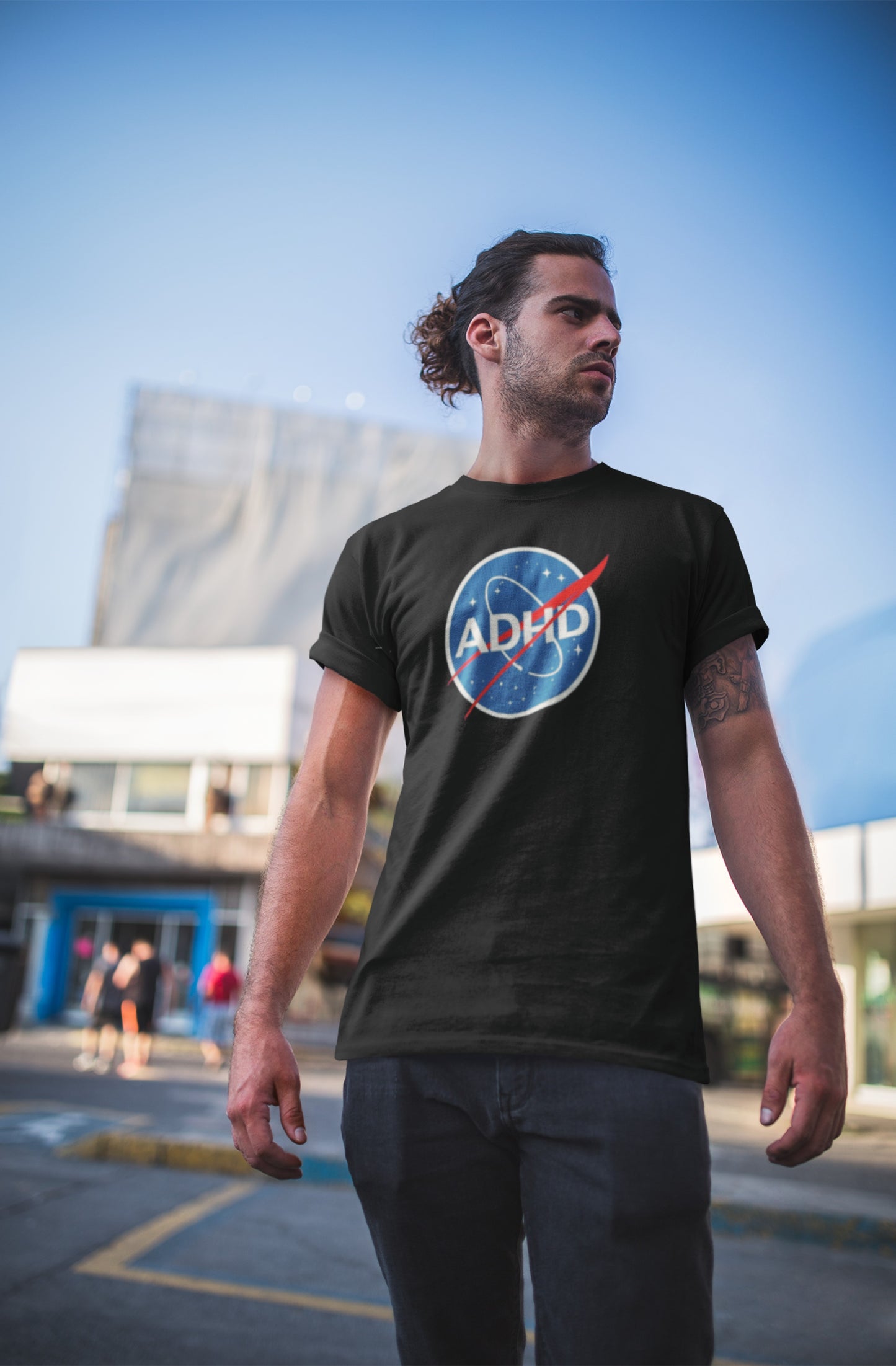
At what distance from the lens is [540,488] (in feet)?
5.25

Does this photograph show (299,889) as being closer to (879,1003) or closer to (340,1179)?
(340,1179)

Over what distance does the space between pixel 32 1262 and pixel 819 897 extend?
11.7ft

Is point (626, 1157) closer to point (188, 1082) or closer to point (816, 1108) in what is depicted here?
point (816, 1108)

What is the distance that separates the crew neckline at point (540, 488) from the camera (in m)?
1.59

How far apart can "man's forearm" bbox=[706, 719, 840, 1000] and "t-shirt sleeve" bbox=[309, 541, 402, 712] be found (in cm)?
51

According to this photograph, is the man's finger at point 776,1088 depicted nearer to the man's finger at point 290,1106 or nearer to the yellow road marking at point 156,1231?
the man's finger at point 290,1106

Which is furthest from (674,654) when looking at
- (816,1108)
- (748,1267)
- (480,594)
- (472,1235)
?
(748,1267)

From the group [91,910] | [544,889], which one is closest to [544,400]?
[544,889]

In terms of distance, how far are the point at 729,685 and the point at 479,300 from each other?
0.81m

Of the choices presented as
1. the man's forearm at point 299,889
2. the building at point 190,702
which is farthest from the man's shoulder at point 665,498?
the building at point 190,702

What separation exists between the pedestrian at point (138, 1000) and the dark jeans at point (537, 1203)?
12201 millimetres

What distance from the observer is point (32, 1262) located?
12.2 feet

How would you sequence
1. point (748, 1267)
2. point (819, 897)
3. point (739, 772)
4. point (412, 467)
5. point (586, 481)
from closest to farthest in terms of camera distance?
point (819, 897), point (739, 772), point (586, 481), point (748, 1267), point (412, 467)

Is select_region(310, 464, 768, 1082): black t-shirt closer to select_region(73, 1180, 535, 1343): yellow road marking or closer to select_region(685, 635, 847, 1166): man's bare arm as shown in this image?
select_region(685, 635, 847, 1166): man's bare arm
